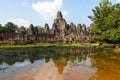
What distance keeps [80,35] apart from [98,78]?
7002 centimetres

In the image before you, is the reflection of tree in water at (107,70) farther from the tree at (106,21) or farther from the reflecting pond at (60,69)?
the tree at (106,21)

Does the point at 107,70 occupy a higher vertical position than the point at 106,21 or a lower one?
lower

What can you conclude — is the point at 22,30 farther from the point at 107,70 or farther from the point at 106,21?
the point at 107,70

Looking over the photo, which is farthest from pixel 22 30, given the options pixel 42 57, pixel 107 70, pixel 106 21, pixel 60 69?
pixel 107 70

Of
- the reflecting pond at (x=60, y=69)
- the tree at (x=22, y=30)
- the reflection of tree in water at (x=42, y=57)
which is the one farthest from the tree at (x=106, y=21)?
the tree at (x=22, y=30)

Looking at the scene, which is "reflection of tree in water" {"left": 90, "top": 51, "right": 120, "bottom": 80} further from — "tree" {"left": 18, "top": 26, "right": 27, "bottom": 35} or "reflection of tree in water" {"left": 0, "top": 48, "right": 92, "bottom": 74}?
"tree" {"left": 18, "top": 26, "right": 27, "bottom": 35}

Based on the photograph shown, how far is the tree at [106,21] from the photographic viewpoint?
3597 cm

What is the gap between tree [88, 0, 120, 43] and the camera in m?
36.0

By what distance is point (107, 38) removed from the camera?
3672 centimetres

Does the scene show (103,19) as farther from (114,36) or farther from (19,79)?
(19,79)

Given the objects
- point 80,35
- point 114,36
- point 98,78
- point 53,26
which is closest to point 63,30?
point 53,26

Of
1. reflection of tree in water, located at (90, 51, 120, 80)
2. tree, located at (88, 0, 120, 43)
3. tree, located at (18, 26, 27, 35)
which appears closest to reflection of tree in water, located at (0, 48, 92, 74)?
reflection of tree in water, located at (90, 51, 120, 80)

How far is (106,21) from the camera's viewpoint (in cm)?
3709

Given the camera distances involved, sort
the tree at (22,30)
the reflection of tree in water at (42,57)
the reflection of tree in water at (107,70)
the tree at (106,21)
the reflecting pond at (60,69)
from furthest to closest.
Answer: the tree at (22,30) → the tree at (106,21) → the reflection of tree in water at (42,57) → the reflecting pond at (60,69) → the reflection of tree in water at (107,70)
